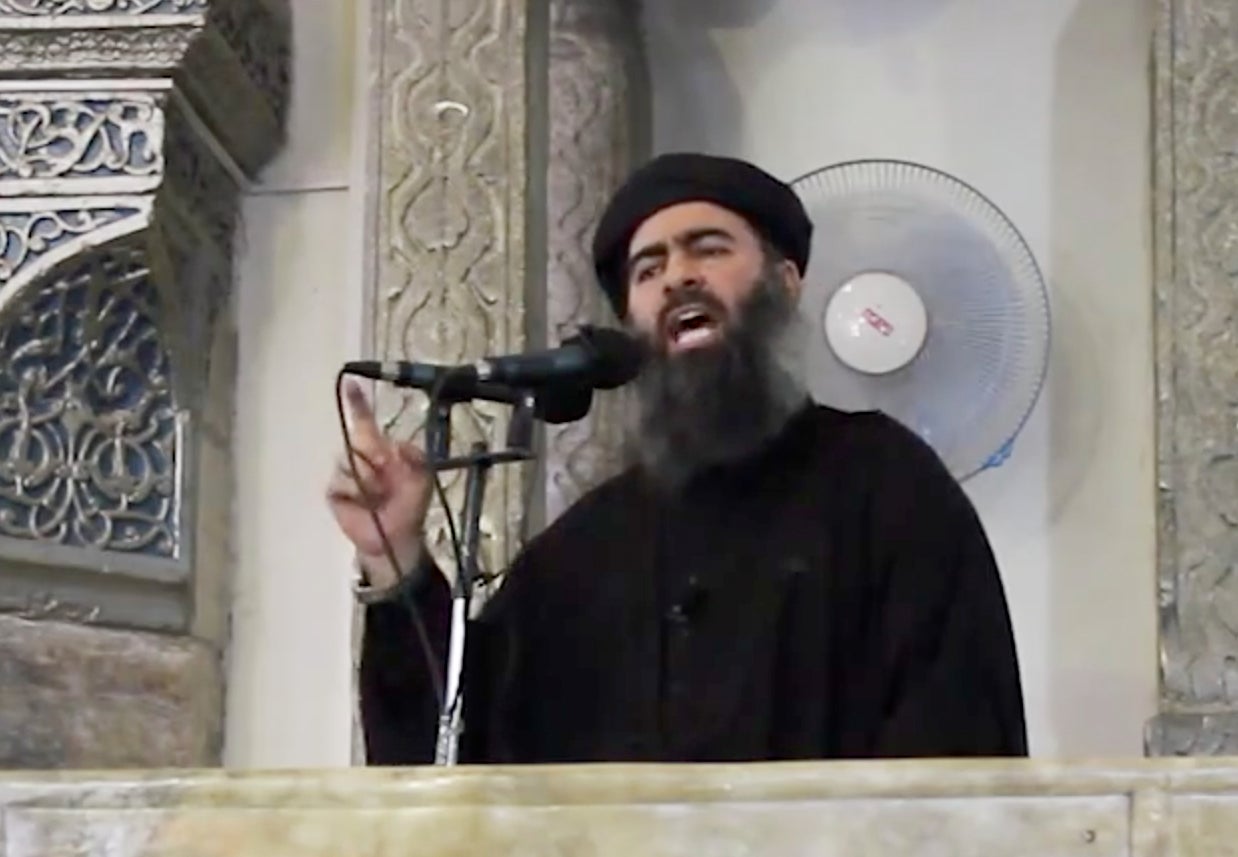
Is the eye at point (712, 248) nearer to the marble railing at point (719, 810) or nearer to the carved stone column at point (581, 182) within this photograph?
the carved stone column at point (581, 182)

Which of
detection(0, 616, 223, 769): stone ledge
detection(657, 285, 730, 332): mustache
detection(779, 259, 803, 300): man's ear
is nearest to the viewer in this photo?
detection(657, 285, 730, 332): mustache

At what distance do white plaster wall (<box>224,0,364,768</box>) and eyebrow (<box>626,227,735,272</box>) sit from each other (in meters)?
0.90

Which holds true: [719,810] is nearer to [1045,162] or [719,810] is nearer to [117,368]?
[117,368]

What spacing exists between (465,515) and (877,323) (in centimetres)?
142

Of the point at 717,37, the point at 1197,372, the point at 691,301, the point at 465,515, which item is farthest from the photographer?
the point at 717,37

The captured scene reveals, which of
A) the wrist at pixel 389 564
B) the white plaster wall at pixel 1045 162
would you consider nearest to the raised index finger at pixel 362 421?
the wrist at pixel 389 564

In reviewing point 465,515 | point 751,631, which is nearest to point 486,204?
point 751,631

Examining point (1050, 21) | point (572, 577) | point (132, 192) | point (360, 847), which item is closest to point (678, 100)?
point (1050, 21)

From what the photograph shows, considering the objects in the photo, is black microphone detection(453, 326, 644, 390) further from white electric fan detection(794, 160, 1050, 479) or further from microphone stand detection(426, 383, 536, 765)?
white electric fan detection(794, 160, 1050, 479)

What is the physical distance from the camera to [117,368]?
10.5ft

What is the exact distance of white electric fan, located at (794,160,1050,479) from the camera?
3092 mm

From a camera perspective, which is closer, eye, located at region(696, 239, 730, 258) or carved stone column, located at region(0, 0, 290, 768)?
eye, located at region(696, 239, 730, 258)

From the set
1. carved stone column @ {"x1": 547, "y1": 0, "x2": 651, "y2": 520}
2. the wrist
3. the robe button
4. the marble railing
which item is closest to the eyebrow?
the robe button

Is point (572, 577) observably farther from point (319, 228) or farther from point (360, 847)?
point (319, 228)
